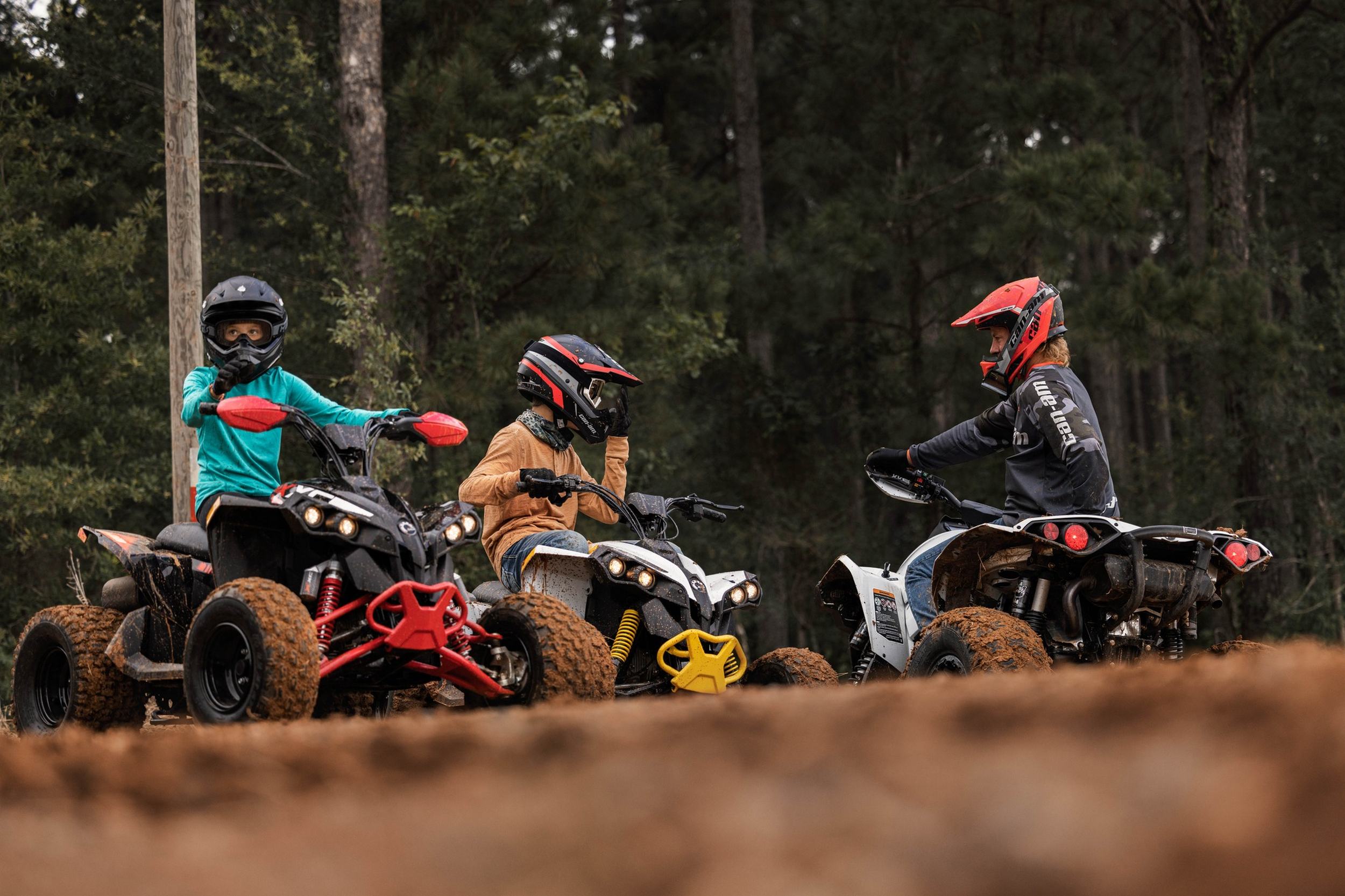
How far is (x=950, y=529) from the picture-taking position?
733 cm

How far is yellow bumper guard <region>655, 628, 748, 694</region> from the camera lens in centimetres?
667

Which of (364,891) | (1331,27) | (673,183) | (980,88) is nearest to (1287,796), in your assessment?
(364,891)

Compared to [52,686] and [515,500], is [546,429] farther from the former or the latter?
[52,686]

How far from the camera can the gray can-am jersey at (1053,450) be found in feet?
21.0

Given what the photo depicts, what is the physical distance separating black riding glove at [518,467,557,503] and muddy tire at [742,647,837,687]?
1.43 metres

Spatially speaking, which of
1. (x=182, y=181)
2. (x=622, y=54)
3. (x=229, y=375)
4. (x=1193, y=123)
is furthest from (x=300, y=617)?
(x=1193, y=123)

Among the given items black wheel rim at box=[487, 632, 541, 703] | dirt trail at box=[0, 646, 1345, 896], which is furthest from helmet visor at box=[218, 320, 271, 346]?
dirt trail at box=[0, 646, 1345, 896]

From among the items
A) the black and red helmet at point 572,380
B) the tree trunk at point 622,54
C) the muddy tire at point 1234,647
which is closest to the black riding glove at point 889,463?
the black and red helmet at point 572,380

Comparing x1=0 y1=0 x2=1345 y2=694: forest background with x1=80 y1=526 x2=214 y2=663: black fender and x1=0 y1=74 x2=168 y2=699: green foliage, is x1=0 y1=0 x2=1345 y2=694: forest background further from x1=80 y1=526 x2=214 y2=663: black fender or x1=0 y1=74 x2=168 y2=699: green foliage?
x1=80 y1=526 x2=214 y2=663: black fender

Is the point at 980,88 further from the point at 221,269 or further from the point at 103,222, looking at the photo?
the point at 103,222

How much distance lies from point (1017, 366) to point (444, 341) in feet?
41.0

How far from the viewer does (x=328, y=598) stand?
18.7 ft

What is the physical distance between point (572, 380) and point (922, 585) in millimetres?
2079

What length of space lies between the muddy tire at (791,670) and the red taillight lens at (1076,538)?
1680 millimetres
